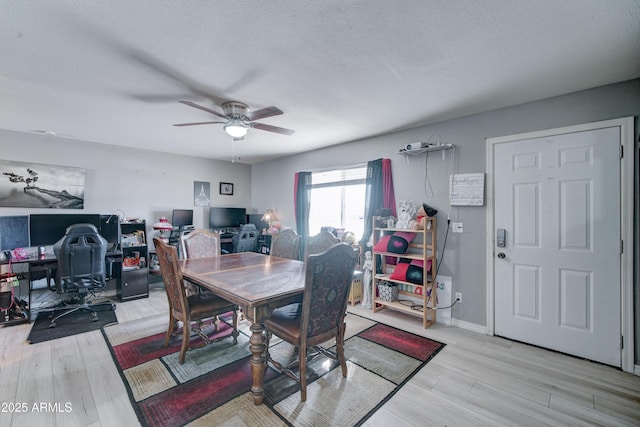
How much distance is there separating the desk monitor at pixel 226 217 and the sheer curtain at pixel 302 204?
4.78 ft

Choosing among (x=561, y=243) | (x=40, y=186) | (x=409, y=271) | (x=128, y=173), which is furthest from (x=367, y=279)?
(x=40, y=186)

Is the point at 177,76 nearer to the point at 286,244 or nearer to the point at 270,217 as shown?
the point at 286,244

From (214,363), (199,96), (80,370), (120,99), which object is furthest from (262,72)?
(80,370)

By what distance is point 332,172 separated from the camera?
460 centimetres

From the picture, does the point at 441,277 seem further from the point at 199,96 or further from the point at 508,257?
the point at 199,96

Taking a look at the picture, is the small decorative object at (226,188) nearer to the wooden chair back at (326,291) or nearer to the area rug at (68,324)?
the area rug at (68,324)

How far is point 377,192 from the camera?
12.5 feet

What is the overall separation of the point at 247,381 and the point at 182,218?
3.73 metres

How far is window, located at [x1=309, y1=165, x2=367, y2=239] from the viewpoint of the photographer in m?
4.23

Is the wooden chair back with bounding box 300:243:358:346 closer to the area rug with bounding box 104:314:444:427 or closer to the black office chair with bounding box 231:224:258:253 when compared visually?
the area rug with bounding box 104:314:444:427

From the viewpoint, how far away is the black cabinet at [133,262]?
4.01 metres

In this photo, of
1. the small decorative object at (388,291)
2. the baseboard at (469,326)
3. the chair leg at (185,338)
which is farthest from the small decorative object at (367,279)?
the chair leg at (185,338)

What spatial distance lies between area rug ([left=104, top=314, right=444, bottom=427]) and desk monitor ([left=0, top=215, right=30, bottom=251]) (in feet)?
6.12

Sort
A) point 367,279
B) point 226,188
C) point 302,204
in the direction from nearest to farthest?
1. point 367,279
2. point 302,204
3. point 226,188
